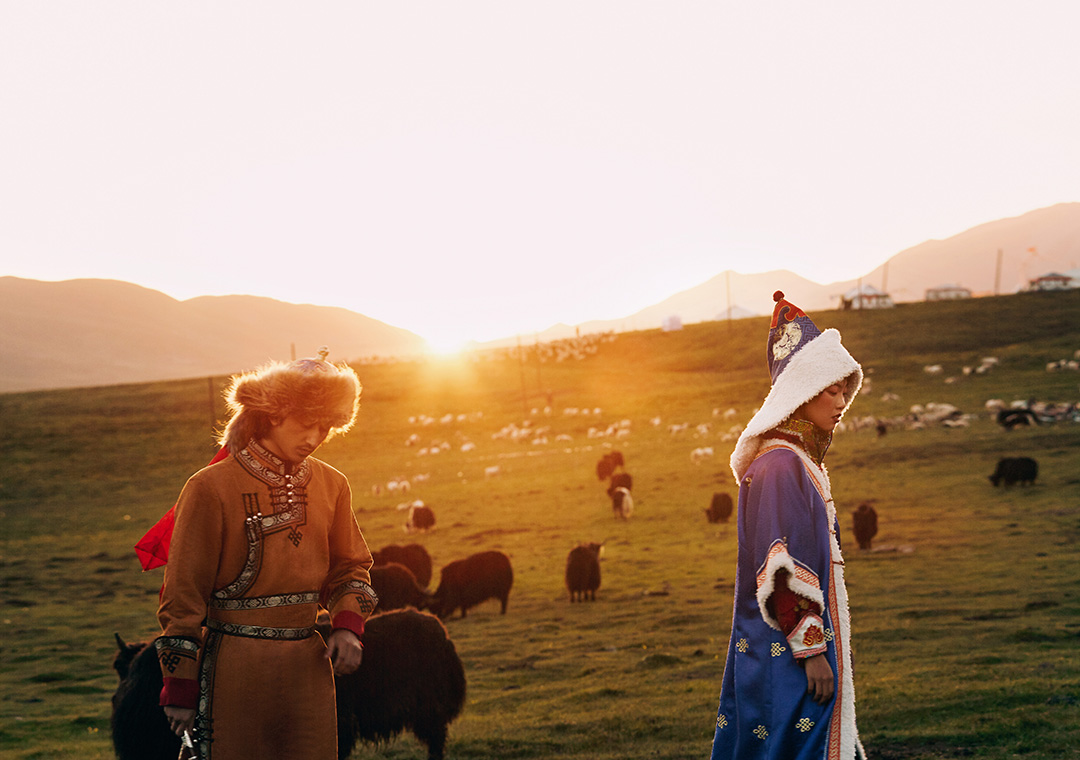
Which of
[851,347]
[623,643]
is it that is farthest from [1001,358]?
[623,643]

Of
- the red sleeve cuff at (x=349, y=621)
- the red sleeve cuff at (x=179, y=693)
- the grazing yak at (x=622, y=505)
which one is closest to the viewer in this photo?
the red sleeve cuff at (x=179, y=693)

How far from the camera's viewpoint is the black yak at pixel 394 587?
1215 cm

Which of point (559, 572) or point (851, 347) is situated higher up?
point (851, 347)

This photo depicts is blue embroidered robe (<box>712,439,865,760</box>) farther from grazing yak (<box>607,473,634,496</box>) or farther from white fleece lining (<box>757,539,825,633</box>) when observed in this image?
grazing yak (<box>607,473,634,496</box>)

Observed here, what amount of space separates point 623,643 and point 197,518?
411 inches

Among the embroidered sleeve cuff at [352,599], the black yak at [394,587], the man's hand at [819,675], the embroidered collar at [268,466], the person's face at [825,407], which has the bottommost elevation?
the black yak at [394,587]

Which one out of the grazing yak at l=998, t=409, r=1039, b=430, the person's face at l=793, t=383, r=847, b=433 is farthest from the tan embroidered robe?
the grazing yak at l=998, t=409, r=1039, b=430

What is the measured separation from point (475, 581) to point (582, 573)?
85.0 inches

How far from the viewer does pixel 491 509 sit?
2753 centimetres

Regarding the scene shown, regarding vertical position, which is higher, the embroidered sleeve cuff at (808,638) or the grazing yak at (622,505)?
the embroidered sleeve cuff at (808,638)

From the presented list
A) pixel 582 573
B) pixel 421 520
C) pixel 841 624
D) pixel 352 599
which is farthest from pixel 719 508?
pixel 352 599

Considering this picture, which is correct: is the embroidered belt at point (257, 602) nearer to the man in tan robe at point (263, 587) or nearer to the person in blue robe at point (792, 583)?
the man in tan robe at point (263, 587)

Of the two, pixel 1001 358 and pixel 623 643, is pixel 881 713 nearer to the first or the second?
pixel 623 643

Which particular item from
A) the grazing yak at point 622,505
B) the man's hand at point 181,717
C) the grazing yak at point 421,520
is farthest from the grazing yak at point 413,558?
the man's hand at point 181,717
